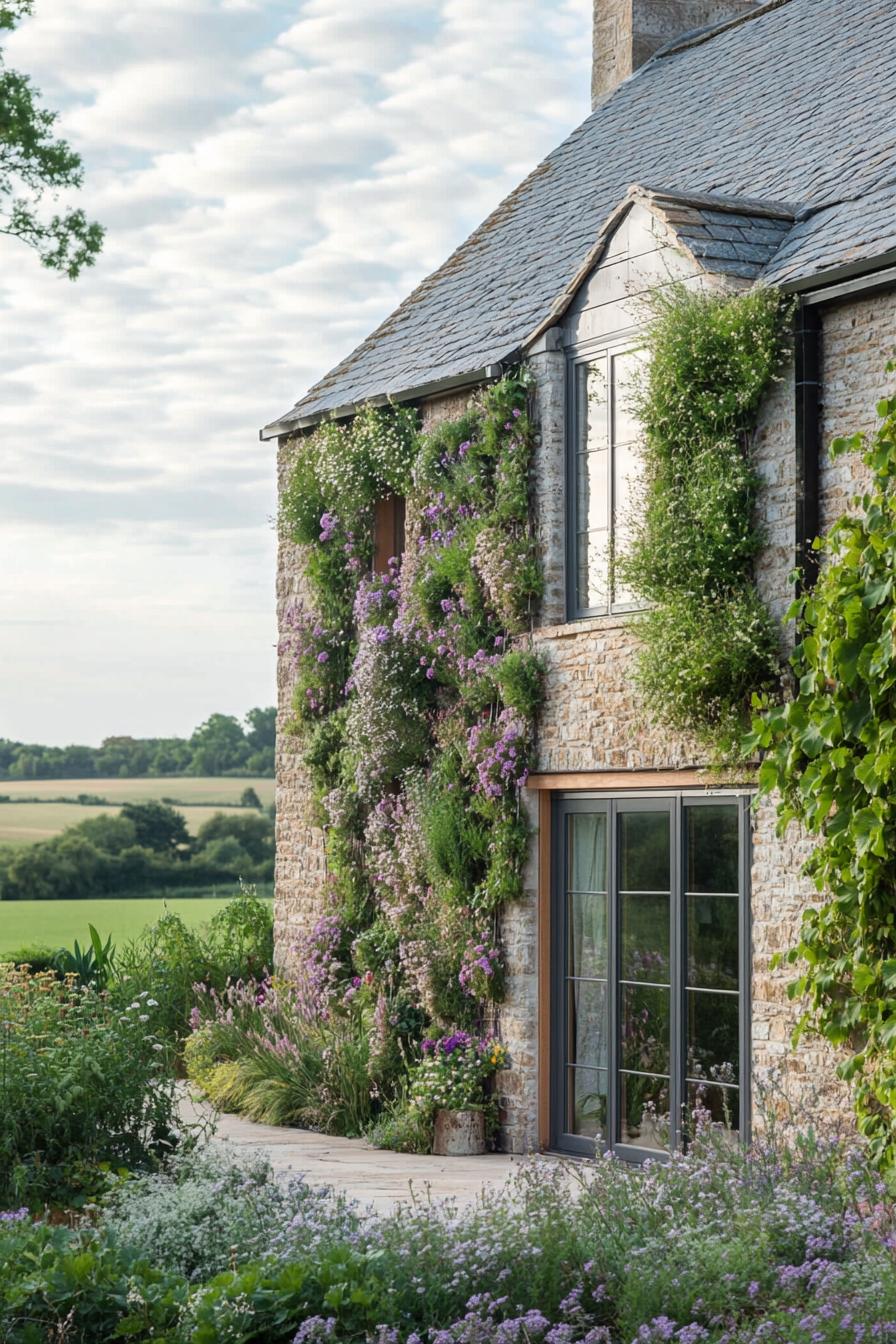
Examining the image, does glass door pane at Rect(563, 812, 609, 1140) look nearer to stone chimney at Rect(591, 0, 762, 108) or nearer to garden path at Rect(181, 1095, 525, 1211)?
garden path at Rect(181, 1095, 525, 1211)

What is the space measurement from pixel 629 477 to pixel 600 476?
65 centimetres

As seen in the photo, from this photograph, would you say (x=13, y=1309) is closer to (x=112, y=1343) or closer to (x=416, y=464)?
(x=112, y=1343)

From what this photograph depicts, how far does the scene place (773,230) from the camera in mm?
10086

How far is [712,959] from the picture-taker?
9688 mm

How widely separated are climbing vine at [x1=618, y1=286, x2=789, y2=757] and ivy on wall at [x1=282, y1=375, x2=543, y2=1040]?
5.08 feet

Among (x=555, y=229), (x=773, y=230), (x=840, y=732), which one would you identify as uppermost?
(x=555, y=229)

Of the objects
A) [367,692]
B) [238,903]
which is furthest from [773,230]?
[238,903]

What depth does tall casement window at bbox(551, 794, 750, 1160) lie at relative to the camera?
9570 mm

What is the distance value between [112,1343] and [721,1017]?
187 inches

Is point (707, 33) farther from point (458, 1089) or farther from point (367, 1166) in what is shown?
point (367, 1166)

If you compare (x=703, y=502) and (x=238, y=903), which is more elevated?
(x=703, y=502)

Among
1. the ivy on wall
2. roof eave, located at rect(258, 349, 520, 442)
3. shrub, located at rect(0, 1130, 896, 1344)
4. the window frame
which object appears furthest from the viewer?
the window frame

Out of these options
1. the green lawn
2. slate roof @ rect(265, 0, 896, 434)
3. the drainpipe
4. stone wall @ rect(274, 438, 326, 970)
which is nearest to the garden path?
stone wall @ rect(274, 438, 326, 970)

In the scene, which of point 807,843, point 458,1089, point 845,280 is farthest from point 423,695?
point 845,280
